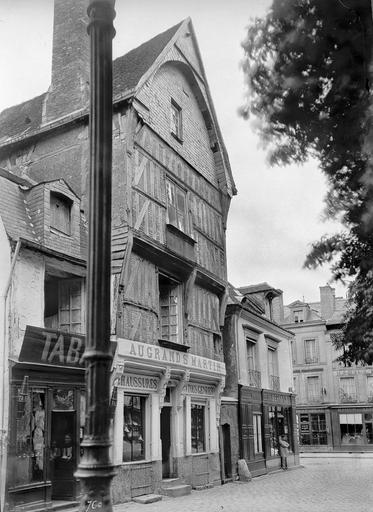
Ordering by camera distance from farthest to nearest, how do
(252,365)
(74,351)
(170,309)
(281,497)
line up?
1. (252,365)
2. (170,309)
3. (281,497)
4. (74,351)

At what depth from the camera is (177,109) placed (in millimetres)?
17984

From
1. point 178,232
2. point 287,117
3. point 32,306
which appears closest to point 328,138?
point 287,117

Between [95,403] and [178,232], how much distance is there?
13027 millimetres

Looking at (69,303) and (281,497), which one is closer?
(69,303)

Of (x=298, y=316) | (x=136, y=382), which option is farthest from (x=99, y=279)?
(x=298, y=316)

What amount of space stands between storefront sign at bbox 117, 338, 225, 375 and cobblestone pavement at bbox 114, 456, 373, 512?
3.20 meters

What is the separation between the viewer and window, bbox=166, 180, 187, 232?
1645 cm

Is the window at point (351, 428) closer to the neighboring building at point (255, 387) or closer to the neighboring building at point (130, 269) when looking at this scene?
the neighboring building at point (255, 387)

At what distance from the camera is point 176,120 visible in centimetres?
1792

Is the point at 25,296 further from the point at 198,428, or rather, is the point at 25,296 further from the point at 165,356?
the point at 198,428

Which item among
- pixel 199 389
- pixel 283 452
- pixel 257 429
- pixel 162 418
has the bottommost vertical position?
pixel 283 452

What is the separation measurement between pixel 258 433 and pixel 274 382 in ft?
10.3

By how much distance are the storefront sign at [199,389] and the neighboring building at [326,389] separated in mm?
23112

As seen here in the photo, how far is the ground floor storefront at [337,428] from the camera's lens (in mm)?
40719
